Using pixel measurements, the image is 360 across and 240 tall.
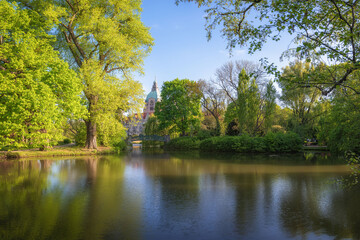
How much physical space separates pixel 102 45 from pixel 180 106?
727 inches

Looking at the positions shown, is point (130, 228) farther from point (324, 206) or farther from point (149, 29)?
point (149, 29)

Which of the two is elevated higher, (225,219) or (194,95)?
(194,95)

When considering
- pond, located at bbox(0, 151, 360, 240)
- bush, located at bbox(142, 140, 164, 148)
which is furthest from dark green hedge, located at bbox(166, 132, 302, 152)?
pond, located at bbox(0, 151, 360, 240)

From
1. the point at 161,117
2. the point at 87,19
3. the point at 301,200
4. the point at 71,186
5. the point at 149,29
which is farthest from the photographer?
the point at 161,117

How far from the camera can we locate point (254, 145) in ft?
105

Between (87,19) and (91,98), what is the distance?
7.18 m

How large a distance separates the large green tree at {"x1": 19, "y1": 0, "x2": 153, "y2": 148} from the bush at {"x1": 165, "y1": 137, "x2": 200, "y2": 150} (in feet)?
44.2

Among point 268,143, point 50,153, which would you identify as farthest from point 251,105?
point 50,153

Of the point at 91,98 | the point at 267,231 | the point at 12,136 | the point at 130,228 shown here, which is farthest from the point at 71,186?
the point at 91,98

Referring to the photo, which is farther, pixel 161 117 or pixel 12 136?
pixel 161 117

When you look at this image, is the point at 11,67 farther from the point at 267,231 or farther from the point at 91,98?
the point at 267,231

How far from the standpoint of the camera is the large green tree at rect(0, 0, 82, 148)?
18938mm

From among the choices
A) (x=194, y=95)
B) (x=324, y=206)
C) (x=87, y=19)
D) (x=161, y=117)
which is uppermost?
(x=87, y=19)

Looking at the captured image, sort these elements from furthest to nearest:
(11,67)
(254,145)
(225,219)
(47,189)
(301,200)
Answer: (254,145) < (11,67) < (47,189) < (301,200) < (225,219)
